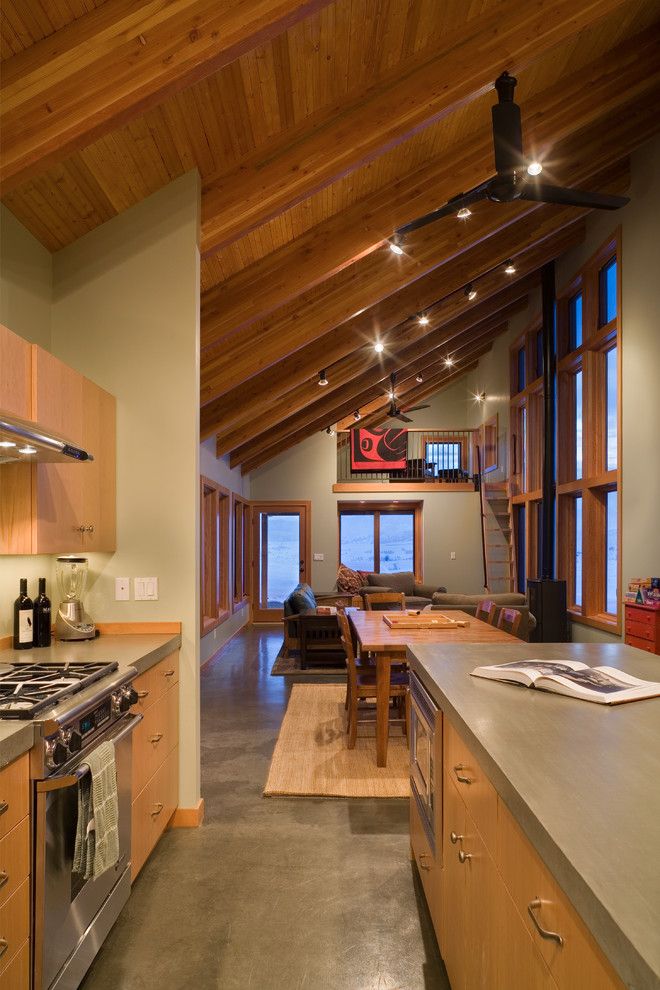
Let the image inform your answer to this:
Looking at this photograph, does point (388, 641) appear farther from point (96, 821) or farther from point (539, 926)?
point (539, 926)

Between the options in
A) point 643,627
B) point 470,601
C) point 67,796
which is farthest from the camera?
point 470,601

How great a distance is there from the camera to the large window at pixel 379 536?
1247cm

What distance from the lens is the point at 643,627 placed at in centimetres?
493

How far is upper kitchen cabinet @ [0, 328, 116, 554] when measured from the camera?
244 cm

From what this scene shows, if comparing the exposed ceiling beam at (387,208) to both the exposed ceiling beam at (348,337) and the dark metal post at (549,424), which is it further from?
the dark metal post at (549,424)

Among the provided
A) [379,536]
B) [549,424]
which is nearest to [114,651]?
[549,424]

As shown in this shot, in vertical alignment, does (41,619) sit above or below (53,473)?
below

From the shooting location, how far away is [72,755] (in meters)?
1.95

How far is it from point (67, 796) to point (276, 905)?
→ 3.75ft

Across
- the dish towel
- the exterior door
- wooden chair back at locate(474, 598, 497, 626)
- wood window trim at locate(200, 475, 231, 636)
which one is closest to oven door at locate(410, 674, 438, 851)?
the dish towel

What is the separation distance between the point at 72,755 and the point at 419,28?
3.50 meters

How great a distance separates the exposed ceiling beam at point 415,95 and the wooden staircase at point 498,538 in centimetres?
715

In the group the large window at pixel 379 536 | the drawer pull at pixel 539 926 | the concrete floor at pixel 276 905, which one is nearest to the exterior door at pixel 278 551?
the large window at pixel 379 536

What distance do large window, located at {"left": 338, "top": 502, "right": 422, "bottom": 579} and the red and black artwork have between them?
113 centimetres
